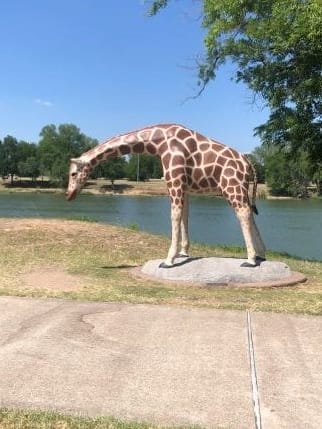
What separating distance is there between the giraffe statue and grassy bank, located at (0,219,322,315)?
3.29ft

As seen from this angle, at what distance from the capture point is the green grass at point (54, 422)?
3.61 metres

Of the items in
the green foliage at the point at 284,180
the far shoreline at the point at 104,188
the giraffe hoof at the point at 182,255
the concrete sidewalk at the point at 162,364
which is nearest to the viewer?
the concrete sidewalk at the point at 162,364

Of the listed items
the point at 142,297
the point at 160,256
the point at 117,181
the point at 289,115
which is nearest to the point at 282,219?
the point at 289,115

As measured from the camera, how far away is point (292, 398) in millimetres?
4215

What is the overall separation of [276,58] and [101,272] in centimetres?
744

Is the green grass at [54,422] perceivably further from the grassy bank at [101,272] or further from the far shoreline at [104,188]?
the far shoreline at [104,188]

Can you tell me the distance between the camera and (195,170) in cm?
942

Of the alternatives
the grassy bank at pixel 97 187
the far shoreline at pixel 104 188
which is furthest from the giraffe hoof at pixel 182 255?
the grassy bank at pixel 97 187

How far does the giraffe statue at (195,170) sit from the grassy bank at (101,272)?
100 cm

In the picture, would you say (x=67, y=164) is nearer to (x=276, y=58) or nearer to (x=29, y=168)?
(x=29, y=168)

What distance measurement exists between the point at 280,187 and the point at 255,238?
66.9 m

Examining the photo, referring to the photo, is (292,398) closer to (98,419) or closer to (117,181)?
(98,419)

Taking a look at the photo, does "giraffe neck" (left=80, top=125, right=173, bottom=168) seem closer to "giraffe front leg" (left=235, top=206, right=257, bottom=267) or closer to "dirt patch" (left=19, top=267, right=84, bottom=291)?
"giraffe front leg" (left=235, top=206, right=257, bottom=267)

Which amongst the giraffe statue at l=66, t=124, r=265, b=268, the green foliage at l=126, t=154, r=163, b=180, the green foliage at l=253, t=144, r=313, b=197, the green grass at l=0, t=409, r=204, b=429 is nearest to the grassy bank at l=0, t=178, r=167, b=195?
the green foliage at l=126, t=154, r=163, b=180
